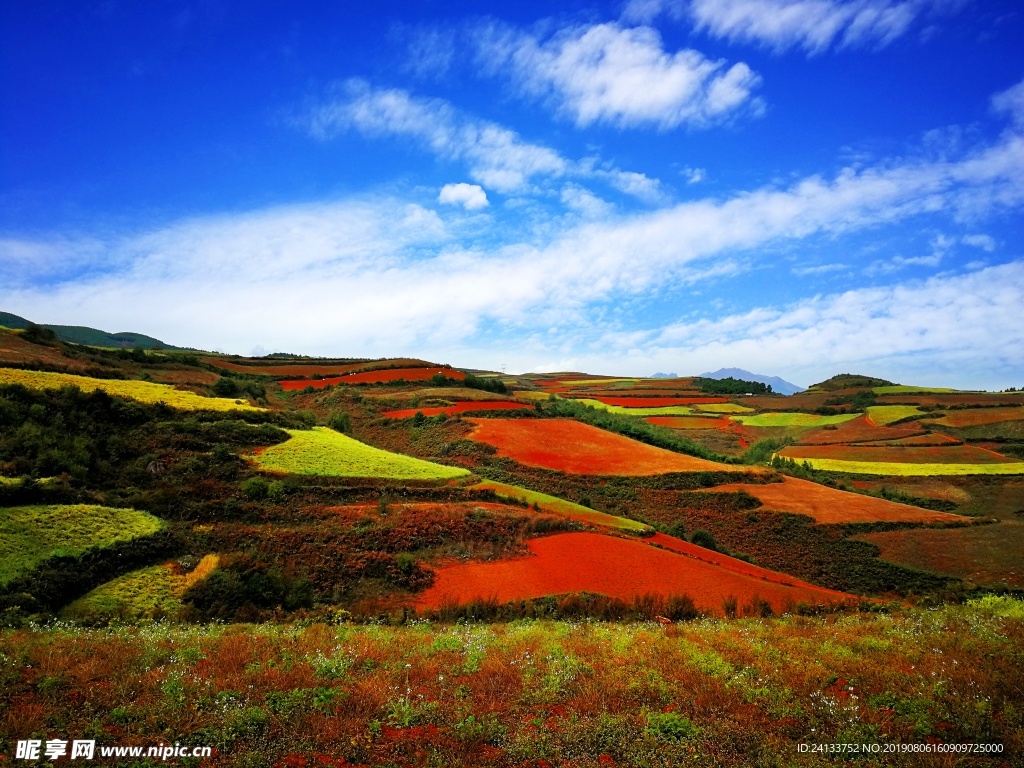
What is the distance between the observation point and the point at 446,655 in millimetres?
10086

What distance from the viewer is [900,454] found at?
58.1 meters

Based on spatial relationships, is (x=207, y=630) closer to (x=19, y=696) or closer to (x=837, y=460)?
(x=19, y=696)

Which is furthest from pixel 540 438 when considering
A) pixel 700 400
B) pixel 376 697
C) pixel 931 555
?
pixel 700 400

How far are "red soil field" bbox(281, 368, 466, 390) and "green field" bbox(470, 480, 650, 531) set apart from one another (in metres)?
40.7

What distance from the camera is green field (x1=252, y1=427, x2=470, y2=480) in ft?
87.1

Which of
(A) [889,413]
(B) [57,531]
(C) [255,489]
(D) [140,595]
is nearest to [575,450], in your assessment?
(C) [255,489]

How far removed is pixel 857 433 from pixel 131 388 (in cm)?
8039

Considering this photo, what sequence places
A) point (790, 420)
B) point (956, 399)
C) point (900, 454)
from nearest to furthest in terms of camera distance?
point (900, 454)
point (790, 420)
point (956, 399)

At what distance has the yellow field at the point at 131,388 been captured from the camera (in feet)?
82.9

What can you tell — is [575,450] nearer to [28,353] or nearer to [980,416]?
[28,353]

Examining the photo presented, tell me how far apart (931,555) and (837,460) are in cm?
3377

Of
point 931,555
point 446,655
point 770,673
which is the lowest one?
point 931,555

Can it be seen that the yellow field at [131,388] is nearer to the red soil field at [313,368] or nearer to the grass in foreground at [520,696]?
the grass in foreground at [520,696]

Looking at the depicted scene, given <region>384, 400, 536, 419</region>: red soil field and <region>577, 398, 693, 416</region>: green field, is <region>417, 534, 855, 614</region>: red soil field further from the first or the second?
<region>577, 398, 693, 416</region>: green field
